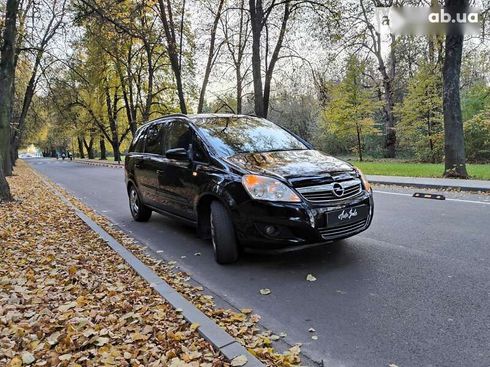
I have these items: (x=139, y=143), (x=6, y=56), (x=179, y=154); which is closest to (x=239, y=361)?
(x=179, y=154)

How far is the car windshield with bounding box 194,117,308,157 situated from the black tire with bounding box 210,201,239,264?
2.50 ft

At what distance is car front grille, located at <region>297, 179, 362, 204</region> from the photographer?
4414 millimetres

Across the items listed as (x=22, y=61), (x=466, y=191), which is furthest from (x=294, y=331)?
(x=22, y=61)

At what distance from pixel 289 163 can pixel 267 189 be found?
59cm

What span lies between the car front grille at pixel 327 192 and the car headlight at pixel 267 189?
132mm

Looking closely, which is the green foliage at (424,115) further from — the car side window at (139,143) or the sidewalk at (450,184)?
the car side window at (139,143)

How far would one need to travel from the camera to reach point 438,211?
25.4 feet

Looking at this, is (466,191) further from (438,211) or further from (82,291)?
(82,291)

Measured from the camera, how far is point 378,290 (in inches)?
157

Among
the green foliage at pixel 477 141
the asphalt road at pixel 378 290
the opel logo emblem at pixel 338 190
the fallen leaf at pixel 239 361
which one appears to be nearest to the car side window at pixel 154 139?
the asphalt road at pixel 378 290

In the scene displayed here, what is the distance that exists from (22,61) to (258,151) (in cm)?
1973

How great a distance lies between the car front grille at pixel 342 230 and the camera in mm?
4441

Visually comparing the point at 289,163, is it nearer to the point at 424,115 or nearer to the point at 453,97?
the point at 453,97

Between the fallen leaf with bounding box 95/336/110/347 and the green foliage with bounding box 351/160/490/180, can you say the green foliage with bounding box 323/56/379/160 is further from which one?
the fallen leaf with bounding box 95/336/110/347
